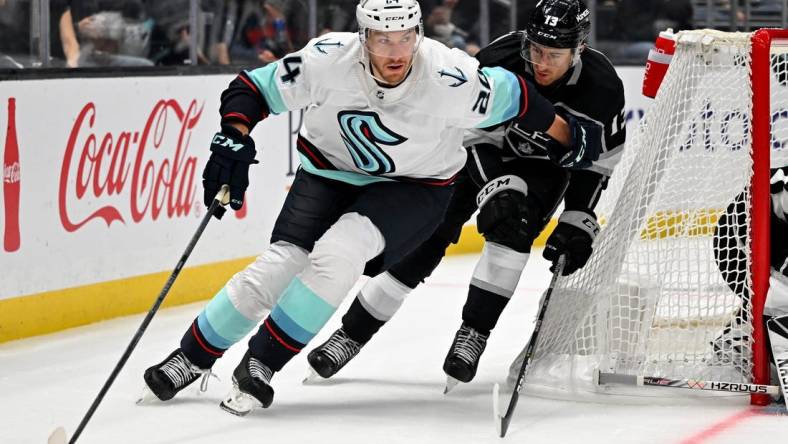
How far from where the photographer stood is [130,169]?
14.9 feet

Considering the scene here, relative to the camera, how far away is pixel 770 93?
328cm

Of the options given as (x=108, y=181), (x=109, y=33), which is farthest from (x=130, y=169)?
(x=109, y=33)

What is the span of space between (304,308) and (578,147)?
2.61ft

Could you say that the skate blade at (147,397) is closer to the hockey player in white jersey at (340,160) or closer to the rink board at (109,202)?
the hockey player in white jersey at (340,160)

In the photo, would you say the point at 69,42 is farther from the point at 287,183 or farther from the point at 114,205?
the point at 287,183

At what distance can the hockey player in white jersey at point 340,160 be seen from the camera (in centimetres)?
299

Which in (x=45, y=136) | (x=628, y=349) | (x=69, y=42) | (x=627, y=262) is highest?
(x=69, y=42)

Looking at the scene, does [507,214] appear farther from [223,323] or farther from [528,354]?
[223,323]

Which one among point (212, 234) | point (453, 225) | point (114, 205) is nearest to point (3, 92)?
point (114, 205)

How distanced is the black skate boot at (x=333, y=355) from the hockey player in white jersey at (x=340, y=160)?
373mm

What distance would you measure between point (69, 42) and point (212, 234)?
93 centimetres

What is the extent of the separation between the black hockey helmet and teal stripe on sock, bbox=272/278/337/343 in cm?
86

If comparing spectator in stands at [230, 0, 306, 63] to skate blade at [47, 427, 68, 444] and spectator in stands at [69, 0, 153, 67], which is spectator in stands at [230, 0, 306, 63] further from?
skate blade at [47, 427, 68, 444]

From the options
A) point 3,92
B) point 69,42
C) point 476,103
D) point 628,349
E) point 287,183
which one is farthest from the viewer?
point 287,183
